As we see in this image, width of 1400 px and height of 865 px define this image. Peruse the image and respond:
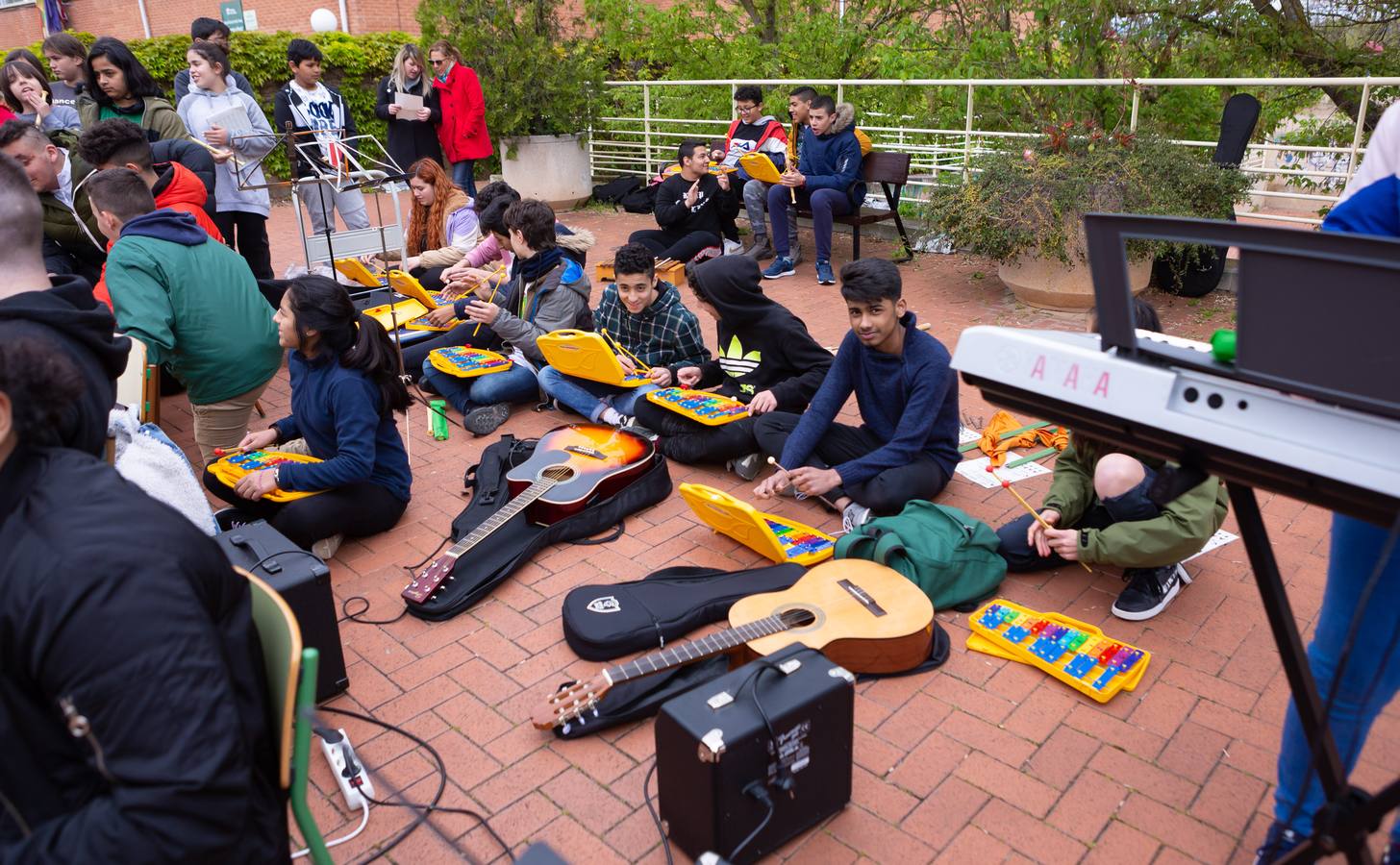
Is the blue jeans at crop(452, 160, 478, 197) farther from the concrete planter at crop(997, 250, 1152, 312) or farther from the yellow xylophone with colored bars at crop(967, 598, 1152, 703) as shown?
the yellow xylophone with colored bars at crop(967, 598, 1152, 703)

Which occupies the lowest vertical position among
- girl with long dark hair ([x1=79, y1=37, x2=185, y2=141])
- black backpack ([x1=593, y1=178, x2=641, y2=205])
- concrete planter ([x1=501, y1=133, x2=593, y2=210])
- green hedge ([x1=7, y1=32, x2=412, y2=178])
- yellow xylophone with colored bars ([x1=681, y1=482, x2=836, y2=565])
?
yellow xylophone with colored bars ([x1=681, y1=482, x2=836, y2=565])

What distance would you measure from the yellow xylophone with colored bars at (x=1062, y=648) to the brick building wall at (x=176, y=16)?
1893cm

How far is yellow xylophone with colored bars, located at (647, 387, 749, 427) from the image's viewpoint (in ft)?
14.8

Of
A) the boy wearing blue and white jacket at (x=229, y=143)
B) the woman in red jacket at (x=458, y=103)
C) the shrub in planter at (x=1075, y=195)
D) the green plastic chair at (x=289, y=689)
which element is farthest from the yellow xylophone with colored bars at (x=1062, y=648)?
the woman in red jacket at (x=458, y=103)

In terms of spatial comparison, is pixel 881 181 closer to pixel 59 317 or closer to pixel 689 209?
pixel 689 209

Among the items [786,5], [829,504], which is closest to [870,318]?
[829,504]

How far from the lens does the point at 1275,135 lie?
10969mm

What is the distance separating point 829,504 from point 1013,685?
1.28 m

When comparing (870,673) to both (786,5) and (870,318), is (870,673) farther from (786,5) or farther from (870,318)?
(786,5)

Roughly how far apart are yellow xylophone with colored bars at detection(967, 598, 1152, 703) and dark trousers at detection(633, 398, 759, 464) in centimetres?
152

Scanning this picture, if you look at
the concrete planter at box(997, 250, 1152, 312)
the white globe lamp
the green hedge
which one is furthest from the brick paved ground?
the white globe lamp

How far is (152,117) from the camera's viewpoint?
6.05 meters

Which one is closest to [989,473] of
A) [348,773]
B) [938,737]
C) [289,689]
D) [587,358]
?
[938,737]

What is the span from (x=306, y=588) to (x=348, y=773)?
585 millimetres
